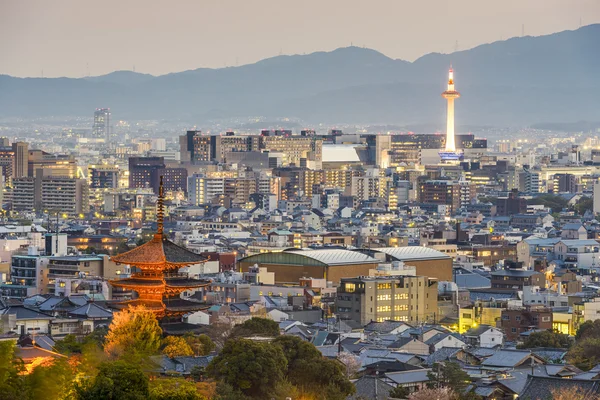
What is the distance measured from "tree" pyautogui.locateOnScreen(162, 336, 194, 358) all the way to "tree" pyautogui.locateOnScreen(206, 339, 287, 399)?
2.01 meters

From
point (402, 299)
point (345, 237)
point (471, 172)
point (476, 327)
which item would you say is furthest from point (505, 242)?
point (471, 172)

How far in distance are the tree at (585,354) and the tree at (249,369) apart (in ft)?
25.4

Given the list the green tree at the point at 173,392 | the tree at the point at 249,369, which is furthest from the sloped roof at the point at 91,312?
the green tree at the point at 173,392

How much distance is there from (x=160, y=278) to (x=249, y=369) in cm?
462

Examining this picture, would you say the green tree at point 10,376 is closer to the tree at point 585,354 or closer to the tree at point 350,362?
the tree at point 350,362

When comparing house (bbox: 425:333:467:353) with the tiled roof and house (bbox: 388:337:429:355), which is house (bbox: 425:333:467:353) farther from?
the tiled roof

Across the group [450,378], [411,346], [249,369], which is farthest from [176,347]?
[411,346]

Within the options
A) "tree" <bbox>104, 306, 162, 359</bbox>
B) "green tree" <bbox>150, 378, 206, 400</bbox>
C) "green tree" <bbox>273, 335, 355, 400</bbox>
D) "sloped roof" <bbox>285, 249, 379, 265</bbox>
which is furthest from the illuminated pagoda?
"sloped roof" <bbox>285, 249, 379, 265</bbox>

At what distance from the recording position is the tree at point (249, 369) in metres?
25.2

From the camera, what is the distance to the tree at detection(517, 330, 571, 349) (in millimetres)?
35281

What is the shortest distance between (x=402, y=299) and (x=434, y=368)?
1640 cm

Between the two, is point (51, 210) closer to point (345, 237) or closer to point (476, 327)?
point (345, 237)

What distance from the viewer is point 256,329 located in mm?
31625

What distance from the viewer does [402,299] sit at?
148 ft
